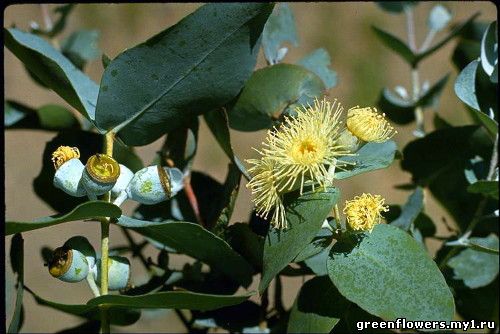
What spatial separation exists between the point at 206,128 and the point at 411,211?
2662 millimetres

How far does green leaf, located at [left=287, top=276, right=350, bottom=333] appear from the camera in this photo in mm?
872

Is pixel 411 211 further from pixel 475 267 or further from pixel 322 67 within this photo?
pixel 322 67

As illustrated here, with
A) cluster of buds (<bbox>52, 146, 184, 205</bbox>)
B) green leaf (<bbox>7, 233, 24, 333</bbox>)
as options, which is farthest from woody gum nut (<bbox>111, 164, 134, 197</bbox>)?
green leaf (<bbox>7, 233, 24, 333</bbox>)

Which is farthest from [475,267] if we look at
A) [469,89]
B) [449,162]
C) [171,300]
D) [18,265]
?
[18,265]

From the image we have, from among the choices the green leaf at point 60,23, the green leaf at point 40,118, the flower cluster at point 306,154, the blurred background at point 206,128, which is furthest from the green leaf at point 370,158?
the blurred background at point 206,128

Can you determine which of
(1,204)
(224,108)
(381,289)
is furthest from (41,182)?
(381,289)

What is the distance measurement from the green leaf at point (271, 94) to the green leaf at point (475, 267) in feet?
1.11

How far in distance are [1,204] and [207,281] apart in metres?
0.29

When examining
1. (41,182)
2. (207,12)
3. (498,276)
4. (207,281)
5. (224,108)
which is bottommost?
(498,276)

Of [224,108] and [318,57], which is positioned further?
[318,57]

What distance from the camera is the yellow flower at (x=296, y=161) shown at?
85cm

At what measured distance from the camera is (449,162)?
114 centimetres

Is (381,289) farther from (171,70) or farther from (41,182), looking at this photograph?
(41,182)

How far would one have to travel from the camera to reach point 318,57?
118cm
